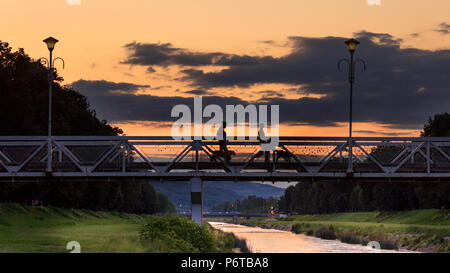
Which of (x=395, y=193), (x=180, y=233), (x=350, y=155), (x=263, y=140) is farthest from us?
(x=395, y=193)

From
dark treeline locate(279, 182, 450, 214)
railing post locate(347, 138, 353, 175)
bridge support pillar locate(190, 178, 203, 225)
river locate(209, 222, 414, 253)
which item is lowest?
river locate(209, 222, 414, 253)

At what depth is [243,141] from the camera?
189 feet

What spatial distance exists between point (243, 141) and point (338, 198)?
12472 cm

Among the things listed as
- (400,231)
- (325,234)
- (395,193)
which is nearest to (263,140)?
(400,231)

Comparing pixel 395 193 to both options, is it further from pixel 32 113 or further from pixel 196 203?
pixel 196 203

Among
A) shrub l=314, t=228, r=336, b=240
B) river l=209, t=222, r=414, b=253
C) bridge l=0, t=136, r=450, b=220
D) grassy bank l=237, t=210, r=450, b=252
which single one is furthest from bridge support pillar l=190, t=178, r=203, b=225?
shrub l=314, t=228, r=336, b=240

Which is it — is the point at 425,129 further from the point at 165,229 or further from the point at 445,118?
the point at 165,229

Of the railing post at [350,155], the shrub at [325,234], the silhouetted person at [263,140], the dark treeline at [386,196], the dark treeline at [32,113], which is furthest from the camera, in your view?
the shrub at [325,234]

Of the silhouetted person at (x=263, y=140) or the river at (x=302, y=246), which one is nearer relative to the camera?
the silhouetted person at (x=263, y=140)

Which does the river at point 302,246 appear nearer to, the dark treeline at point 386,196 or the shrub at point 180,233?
the dark treeline at point 386,196

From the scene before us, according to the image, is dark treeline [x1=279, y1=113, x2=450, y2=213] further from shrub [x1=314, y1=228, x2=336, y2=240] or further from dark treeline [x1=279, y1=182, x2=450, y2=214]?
shrub [x1=314, y1=228, x2=336, y2=240]

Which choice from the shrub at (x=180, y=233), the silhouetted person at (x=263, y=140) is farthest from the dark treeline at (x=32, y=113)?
the shrub at (x=180, y=233)
